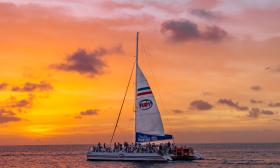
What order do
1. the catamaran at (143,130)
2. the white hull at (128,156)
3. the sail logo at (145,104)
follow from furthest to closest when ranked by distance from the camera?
the sail logo at (145,104)
the catamaran at (143,130)
the white hull at (128,156)

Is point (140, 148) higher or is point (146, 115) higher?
point (146, 115)

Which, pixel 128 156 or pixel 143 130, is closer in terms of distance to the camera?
pixel 128 156

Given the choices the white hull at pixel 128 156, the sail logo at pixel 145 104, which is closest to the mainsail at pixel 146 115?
the sail logo at pixel 145 104

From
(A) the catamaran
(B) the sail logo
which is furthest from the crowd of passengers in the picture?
(B) the sail logo

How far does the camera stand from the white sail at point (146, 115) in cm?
7619

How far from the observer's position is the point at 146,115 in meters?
76.5

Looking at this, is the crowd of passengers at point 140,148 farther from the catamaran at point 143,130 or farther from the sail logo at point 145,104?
the sail logo at point 145,104

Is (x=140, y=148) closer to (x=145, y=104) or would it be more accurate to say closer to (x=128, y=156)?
(x=128, y=156)

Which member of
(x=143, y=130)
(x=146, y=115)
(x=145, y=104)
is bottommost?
(x=143, y=130)

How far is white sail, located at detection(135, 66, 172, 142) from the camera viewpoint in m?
76.2

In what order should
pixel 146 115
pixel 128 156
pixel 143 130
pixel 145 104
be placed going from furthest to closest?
pixel 145 104 < pixel 146 115 < pixel 143 130 < pixel 128 156

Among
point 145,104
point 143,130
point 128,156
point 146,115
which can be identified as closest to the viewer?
point 128,156

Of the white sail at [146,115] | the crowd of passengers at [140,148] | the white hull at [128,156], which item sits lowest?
the white hull at [128,156]

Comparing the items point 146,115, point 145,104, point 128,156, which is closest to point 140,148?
point 128,156
